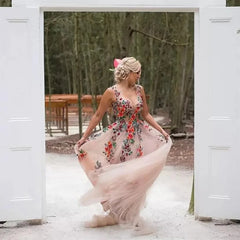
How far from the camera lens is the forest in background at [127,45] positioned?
13.6 metres

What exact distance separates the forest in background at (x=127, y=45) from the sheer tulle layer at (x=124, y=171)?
6094 mm

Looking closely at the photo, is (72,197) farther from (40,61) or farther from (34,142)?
(40,61)

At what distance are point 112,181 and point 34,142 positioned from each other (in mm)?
913

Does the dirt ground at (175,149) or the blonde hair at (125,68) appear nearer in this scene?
the blonde hair at (125,68)

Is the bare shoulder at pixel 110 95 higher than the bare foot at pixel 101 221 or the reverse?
higher

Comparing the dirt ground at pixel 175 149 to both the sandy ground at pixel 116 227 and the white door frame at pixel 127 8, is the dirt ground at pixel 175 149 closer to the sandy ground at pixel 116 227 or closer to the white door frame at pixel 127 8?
the sandy ground at pixel 116 227

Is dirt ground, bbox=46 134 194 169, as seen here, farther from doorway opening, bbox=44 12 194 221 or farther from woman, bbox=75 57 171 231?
woman, bbox=75 57 171 231

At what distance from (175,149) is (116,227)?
24.4 ft

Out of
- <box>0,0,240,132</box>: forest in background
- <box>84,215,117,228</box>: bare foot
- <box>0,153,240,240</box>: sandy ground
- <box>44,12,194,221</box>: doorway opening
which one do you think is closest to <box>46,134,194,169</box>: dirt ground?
<box>44,12,194,221</box>: doorway opening

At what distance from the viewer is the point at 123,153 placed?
553 cm

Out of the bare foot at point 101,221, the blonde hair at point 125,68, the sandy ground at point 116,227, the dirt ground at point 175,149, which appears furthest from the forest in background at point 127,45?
the bare foot at point 101,221

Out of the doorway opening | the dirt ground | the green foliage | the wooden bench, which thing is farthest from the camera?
the wooden bench

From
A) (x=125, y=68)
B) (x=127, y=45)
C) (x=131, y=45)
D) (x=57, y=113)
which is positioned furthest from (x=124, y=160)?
(x=131, y=45)

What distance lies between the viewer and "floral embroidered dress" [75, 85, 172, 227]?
209 inches
